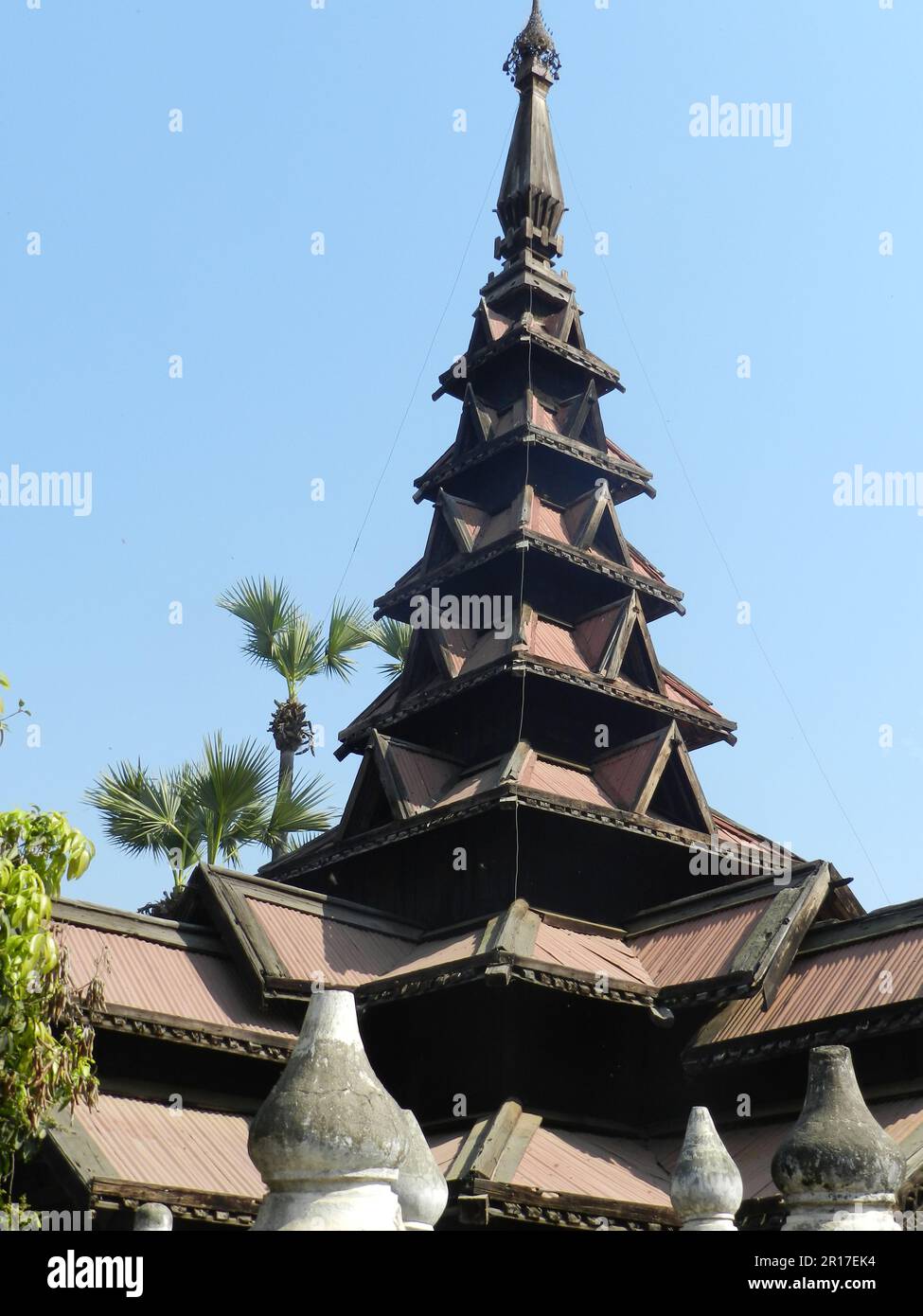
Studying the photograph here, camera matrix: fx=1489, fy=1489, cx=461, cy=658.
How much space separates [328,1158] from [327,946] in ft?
43.7

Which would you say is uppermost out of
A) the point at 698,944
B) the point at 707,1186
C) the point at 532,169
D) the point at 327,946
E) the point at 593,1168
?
the point at 532,169

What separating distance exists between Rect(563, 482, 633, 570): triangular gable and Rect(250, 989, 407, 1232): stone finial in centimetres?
1779

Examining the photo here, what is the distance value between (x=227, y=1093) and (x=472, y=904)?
452 cm

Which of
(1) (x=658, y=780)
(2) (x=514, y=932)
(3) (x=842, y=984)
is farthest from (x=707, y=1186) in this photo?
(1) (x=658, y=780)

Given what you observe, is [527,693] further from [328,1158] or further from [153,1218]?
[328,1158]

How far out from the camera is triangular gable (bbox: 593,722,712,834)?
21.0 meters

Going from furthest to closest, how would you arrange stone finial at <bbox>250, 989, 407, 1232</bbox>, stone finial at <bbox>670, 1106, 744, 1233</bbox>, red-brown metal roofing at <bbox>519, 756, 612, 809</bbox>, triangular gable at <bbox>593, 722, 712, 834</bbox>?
triangular gable at <bbox>593, 722, 712, 834</bbox>
red-brown metal roofing at <bbox>519, 756, 612, 809</bbox>
stone finial at <bbox>670, 1106, 744, 1233</bbox>
stone finial at <bbox>250, 989, 407, 1232</bbox>

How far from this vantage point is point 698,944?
18547mm

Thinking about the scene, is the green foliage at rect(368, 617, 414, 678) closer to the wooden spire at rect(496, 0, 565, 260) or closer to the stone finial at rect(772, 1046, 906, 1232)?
the wooden spire at rect(496, 0, 565, 260)

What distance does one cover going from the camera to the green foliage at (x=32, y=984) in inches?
388

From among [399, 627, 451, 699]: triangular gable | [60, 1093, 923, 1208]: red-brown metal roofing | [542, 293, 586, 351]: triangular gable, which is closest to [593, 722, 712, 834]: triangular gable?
[399, 627, 451, 699]: triangular gable

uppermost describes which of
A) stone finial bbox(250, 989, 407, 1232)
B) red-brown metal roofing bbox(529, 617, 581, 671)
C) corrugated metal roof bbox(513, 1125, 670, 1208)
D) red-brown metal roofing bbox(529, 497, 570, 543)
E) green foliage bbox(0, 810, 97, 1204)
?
red-brown metal roofing bbox(529, 497, 570, 543)
